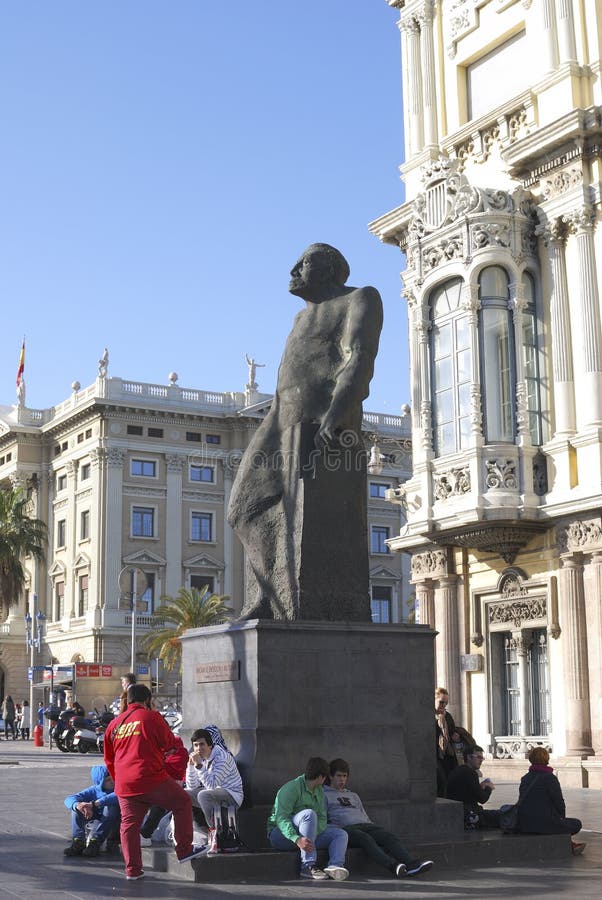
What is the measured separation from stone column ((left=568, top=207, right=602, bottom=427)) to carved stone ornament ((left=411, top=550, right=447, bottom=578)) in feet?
14.9

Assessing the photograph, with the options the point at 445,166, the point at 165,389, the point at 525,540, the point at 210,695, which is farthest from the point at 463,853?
the point at 165,389

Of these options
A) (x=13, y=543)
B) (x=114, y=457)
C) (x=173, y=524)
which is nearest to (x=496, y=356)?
(x=13, y=543)

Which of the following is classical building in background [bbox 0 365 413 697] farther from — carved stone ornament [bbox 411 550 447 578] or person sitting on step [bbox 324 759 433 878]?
person sitting on step [bbox 324 759 433 878]

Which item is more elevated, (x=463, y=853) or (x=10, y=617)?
(x=10, y=617)

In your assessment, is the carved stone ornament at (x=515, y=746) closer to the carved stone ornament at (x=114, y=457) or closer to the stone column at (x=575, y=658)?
the stone column at (x=575, y=658)

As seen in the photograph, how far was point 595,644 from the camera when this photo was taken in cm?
2159

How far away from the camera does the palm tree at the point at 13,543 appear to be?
2527 inches

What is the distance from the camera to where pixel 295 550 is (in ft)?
36.3

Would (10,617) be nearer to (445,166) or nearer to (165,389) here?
(165,389)

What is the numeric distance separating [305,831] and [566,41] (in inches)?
732

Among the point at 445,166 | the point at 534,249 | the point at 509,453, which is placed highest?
the point at 445,166

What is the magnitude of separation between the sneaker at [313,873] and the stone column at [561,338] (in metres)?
14.6

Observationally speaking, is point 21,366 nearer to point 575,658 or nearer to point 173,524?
point 173,524

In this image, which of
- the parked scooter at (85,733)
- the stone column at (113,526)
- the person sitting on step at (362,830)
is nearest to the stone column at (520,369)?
the person sitting on step at (362,830)
